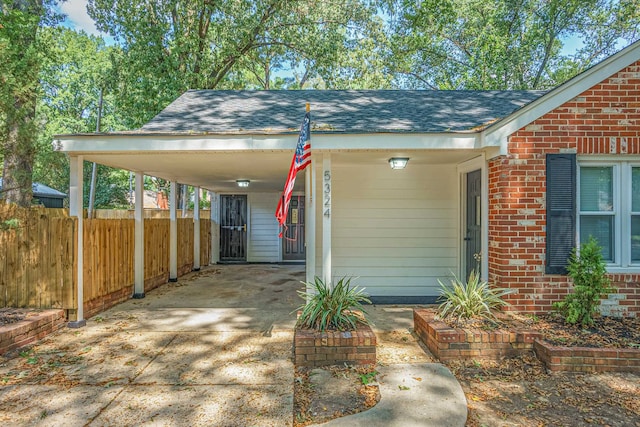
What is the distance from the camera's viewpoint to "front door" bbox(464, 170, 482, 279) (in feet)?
18.7

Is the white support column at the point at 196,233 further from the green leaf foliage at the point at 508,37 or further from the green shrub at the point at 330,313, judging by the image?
the green leaf foliage at the point at 508,37

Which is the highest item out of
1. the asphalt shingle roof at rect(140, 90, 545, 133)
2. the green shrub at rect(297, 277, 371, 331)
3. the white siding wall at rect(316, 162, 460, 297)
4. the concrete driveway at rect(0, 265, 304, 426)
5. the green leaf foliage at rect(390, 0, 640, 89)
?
the green leaf foliage at rect(390, 0, 640, 89)

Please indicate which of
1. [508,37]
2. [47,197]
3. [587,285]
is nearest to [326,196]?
[587,285]

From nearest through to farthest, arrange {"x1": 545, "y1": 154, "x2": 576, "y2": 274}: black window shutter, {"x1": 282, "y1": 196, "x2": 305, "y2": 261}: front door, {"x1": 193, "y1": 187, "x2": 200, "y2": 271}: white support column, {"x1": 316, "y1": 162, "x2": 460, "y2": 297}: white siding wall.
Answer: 1. {"x1": 545, "y1": 154, "x2": 576, "y2": 274}: black window shutter
2. {"x1": 316, "y1": 162, "x2": 460, "y2": 297}: white siding wall
3. {"x1": 193, "y1": 187, "x2": 200, "y2": 271}: white support column
4. {"x1": 282, "y1": 196, "x2": 305, "y2": 261}: front door

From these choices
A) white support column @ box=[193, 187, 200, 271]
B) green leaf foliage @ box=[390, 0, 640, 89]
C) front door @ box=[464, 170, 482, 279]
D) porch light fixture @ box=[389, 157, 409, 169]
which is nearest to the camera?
porch light fixture @ box=[389, 157, 409, 169]

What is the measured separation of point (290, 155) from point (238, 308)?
258 centimetres

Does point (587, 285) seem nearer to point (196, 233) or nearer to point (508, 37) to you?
point (196, 233)

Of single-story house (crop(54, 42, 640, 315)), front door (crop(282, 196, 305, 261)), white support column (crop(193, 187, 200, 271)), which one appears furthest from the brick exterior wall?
front door (crop(282, 196, 305, 261))

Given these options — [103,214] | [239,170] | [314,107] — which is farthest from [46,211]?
[103,214]

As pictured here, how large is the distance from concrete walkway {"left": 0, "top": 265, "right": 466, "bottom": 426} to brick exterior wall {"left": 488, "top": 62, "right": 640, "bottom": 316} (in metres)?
1.59

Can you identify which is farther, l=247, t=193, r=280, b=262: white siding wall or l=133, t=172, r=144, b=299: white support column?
l=247, t=193, r=280, b=262: white siding wall

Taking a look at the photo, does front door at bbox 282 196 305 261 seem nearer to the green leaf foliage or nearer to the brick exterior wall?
the brick exterior wall

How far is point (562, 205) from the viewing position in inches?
181

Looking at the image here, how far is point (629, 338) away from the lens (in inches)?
153
